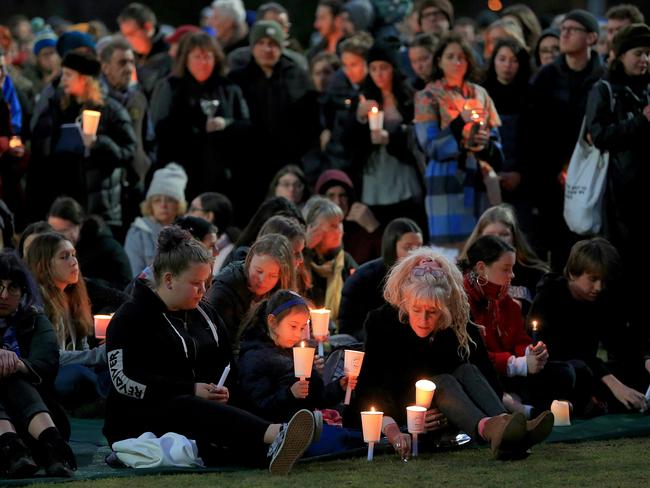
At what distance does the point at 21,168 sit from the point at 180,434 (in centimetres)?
581

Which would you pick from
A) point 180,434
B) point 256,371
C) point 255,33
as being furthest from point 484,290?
point 255,33

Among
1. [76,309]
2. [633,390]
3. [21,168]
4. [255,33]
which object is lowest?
[633,390]

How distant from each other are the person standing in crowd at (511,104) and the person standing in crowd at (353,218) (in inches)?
43.7

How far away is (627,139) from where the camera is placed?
11.1 meters

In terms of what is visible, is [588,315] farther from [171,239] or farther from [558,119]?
[171,239]

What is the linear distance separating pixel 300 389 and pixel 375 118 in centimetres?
432

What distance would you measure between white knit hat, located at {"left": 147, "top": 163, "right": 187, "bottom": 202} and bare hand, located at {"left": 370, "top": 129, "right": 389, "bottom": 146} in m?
1.60

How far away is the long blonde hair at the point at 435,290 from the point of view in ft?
26.9

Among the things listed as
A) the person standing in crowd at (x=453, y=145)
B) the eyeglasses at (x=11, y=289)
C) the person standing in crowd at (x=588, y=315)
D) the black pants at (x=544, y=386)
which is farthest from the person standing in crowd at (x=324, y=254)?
the eyeglasses at (x=11, y=289)

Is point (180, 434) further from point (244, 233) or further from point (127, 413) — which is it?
point (244, 233)

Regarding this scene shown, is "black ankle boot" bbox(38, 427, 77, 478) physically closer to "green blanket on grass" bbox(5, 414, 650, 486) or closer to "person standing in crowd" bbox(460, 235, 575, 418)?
"green blanket on grass" bbox(5, 414, 650, 486)

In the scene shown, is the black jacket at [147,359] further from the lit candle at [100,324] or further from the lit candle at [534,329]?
the lit candle at [534,329]

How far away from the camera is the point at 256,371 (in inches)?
338

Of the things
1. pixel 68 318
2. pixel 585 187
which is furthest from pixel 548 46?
pixel 68 318
